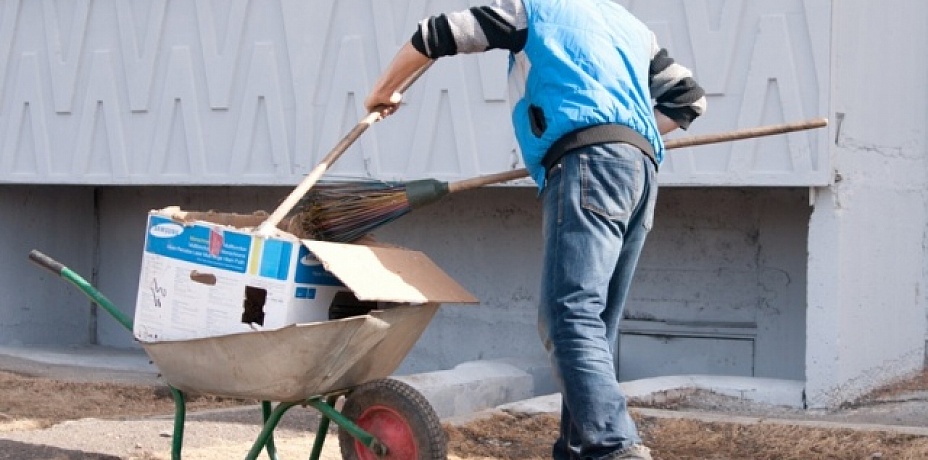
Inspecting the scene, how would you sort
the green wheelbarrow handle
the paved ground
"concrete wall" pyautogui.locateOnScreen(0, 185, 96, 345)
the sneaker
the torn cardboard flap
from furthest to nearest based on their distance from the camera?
1. "concrete wall" pyautogui.locateOnScreen(0, 185, 96, 345)
2. the paved ground
3. the green wheelbarrow handle
4. the torn cardboard flap
5. the sneaker

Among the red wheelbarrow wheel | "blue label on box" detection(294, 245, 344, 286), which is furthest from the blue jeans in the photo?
"blue label on box" detection(294, 245, 344, 286)

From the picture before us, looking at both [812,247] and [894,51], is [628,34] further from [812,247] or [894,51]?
[894,51]

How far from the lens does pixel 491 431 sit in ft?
21.0

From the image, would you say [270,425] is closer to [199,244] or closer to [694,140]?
[199,244]

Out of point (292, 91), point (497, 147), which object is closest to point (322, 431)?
point (497, 147)

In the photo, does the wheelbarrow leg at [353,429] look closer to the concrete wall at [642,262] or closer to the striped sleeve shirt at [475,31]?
the striped sleeve shirt at [475,31]

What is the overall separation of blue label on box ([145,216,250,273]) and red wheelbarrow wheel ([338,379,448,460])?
23.4 inches

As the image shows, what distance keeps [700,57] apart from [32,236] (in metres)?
6.87

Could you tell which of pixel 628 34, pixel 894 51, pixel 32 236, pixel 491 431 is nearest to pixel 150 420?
pixel 491 431

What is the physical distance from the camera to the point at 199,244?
4301 millimetres

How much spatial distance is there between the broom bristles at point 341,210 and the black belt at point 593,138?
0.83m

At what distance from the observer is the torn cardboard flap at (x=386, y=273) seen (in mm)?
4020

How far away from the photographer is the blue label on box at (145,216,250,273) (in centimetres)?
419

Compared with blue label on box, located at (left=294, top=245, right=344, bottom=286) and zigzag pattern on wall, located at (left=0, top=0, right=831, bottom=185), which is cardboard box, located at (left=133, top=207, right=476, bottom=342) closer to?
blue label on box, located at (left=294, top=245, right=344, bottom=286)
